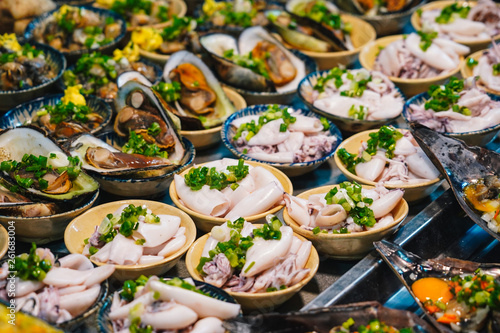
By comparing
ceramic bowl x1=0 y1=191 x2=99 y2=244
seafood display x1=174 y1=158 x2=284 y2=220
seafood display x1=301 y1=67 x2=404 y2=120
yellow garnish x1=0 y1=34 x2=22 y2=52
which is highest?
yellow garnish x1=0 y1=34 x2=22 y2=52

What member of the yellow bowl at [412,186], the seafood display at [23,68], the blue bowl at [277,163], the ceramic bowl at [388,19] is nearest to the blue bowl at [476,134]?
the yellow bowl at [412,186]

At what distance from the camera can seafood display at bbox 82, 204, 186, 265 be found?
7.80 ft

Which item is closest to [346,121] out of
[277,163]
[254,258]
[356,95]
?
[356,95]

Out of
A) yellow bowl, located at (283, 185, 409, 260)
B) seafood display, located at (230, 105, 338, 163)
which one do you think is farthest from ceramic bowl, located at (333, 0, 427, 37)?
yellow bowl, located at (283, 185, 409, 260)

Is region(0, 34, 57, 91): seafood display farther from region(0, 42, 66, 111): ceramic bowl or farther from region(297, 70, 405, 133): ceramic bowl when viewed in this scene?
region(297, 70, 405, 133): ceramic bowl

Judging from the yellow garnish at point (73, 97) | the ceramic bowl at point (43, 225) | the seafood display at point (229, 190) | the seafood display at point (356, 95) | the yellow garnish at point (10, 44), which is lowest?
the ceramic bowl at point (43, 225)

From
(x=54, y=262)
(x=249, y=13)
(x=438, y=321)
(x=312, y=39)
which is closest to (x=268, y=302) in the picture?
(x=438, y=321)

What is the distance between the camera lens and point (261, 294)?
2201 mm

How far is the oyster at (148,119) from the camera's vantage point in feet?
10.6

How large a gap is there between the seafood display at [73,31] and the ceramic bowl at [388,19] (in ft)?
7.29

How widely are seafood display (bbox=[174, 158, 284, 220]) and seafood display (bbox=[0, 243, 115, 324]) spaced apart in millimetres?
644

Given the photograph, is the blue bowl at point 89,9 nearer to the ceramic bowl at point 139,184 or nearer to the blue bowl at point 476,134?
the ceramic bowl at point 139,184

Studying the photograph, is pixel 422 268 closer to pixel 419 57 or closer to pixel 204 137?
pixel 204 137

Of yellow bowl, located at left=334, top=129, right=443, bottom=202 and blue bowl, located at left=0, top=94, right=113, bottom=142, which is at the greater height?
blue bowl, located at left=0, top=94, right=113, bottom=142
